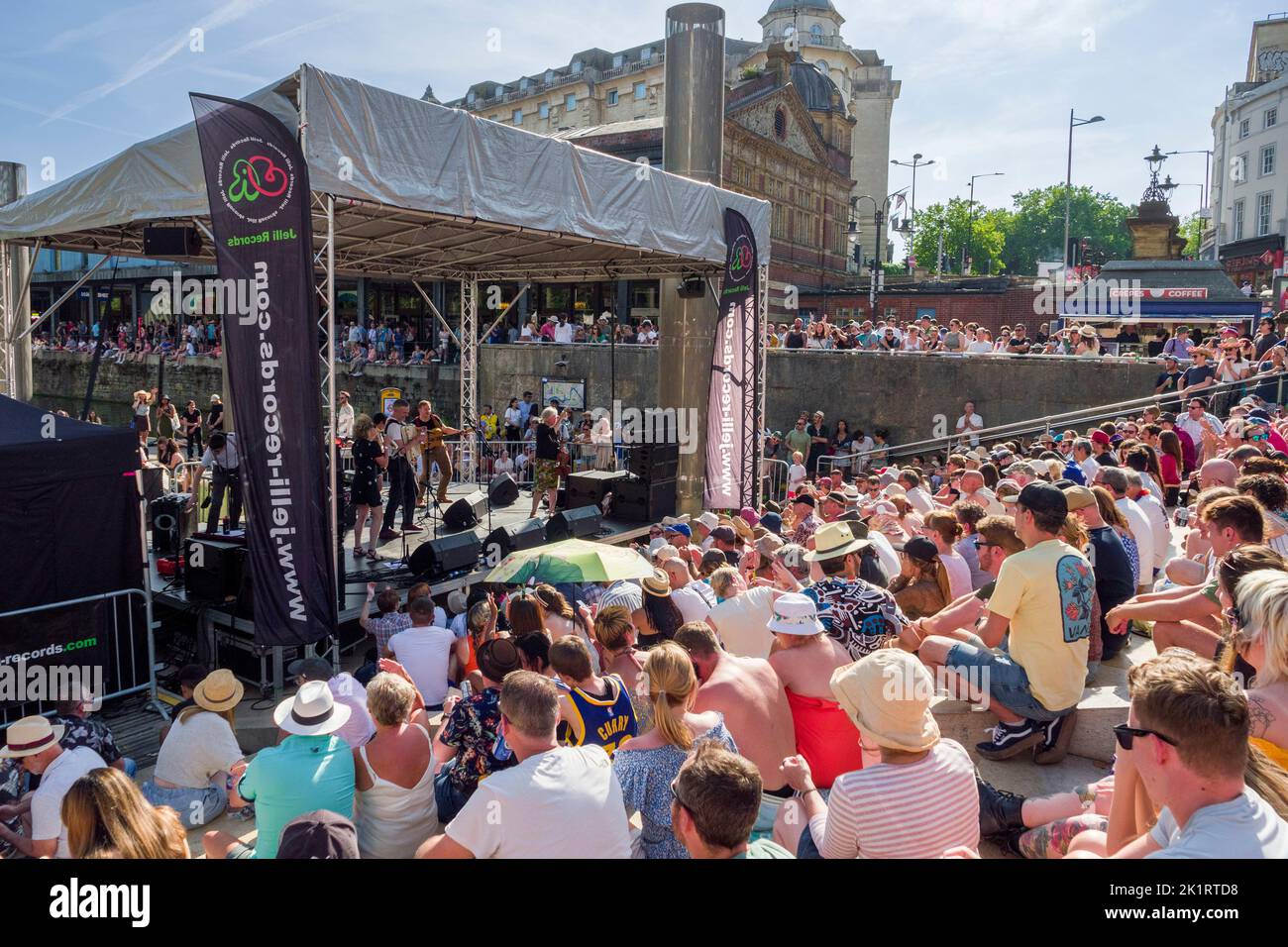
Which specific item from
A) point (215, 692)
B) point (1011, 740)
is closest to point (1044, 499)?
point (1011, 740)

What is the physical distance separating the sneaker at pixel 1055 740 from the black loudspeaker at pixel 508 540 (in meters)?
6.42

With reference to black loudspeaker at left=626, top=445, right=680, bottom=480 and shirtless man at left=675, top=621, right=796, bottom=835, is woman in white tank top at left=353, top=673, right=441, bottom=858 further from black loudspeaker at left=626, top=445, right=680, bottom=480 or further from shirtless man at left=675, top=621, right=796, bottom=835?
black loudspeaker at left=626, top=445, right=680, bottom=480

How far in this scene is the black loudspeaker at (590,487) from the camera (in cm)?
1318

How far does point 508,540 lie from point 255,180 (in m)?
5.21

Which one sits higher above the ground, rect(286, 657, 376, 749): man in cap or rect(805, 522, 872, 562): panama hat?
rect(805, 522, 872, 562): panama hat

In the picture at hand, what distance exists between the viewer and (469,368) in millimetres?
15875

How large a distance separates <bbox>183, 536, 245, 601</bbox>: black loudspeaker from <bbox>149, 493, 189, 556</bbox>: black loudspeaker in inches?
66.0

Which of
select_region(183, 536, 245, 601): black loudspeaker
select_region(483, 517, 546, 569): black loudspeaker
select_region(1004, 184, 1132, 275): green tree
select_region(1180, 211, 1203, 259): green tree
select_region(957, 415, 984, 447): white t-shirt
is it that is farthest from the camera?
select_region(1004, 184, 1132, 275): green tree

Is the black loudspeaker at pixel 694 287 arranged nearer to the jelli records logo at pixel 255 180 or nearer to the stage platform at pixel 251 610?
the stage platform at pixel 251 610

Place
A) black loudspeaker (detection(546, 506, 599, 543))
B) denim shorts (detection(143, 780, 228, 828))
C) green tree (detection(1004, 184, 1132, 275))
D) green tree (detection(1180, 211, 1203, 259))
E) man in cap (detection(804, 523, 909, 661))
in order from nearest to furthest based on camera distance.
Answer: man in cap (detection(804, 523, 909, 661)), denim shorts (detection(143, 780, 228, 828)), black loudspeaker (detection(546, 506, 599, 543)), green tree (detection(1180, 211, 1203, 259)), green tree (detection(1004, 184, 1132, 275))

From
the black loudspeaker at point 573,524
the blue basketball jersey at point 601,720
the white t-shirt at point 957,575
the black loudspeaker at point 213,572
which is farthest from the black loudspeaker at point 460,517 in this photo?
the blue basketball jersey at point 601,720

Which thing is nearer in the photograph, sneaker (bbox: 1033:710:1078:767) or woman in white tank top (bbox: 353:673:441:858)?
woman in white tank top (bbox: 353:673:441:858)

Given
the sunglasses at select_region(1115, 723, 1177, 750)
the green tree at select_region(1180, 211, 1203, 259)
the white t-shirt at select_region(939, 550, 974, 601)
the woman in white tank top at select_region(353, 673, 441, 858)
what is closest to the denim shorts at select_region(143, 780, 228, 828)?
the woman in white tank top at select_region(353, 673, 441, 858)

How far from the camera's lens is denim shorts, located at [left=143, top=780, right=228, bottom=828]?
5242 millimetres
